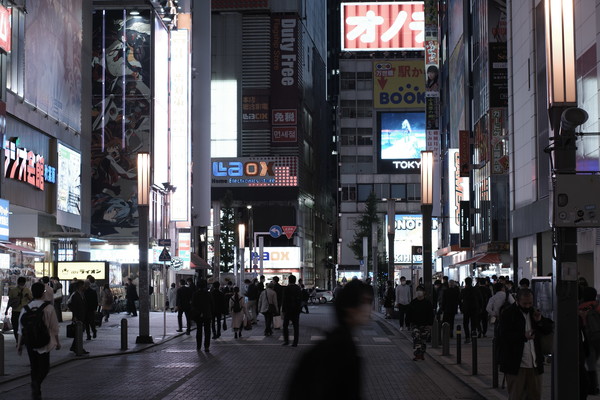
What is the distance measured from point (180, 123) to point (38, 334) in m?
48.6

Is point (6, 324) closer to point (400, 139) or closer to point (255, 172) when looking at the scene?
point (255, 172)

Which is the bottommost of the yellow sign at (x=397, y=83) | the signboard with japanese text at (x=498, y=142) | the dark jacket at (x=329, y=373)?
the dark jacket at (x=329, y=373)

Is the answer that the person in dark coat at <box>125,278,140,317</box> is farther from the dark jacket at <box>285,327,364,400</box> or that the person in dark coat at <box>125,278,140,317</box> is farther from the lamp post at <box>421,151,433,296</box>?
the dark jacket at <box>285,327,364,400</box>

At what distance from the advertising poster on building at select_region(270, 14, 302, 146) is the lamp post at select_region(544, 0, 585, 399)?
348 feet

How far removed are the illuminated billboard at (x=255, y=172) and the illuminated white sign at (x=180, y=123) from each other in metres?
53.8

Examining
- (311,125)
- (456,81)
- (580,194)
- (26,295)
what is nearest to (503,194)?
(456,81)

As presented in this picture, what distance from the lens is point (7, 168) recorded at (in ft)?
121

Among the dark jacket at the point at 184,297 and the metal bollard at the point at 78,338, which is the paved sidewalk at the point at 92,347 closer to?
the metal bollard at the point at 78,338

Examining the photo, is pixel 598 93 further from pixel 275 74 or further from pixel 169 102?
pixel 275 74

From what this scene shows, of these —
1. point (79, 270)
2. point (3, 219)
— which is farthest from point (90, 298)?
point (79, 270)

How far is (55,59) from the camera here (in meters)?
43.4

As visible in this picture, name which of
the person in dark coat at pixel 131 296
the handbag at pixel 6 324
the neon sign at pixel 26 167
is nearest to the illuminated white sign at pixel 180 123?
the person in dark coat at pixel 131 296

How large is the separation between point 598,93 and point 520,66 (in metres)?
14.8

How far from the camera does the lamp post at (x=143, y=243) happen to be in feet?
90.6
